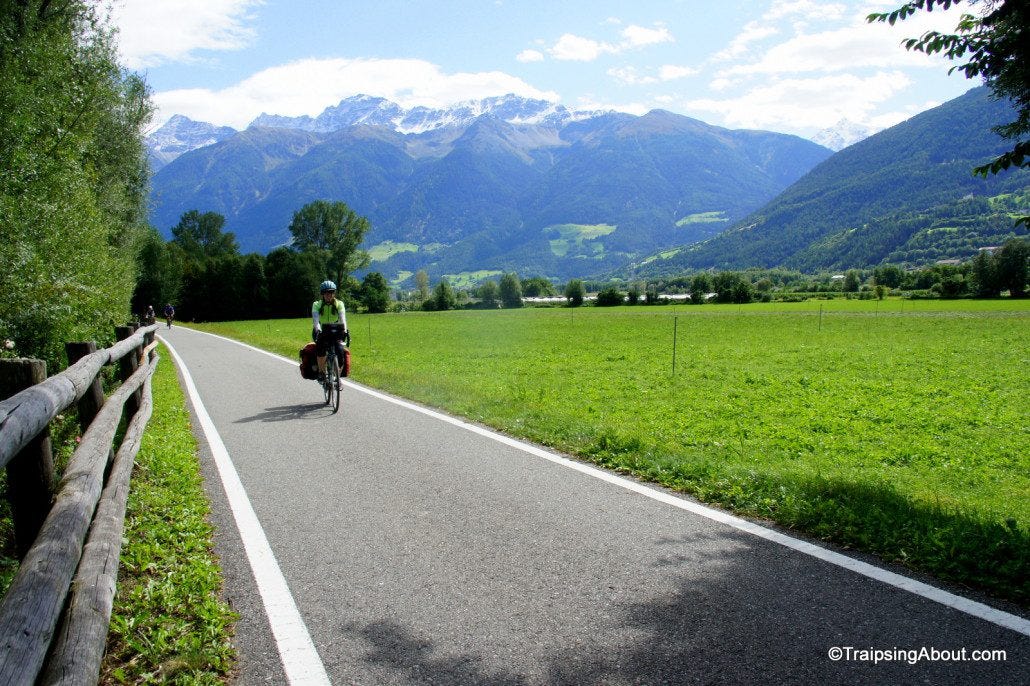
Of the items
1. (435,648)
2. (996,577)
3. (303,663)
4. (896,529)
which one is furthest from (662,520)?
(303,663)

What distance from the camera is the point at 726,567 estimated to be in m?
4.35

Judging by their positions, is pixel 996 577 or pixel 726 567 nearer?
pixel 996 577

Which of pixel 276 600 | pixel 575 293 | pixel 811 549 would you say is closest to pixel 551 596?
pixel 276 600

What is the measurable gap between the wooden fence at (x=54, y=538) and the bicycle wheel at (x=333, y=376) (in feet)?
19.5

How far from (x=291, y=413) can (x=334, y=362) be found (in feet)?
3.77

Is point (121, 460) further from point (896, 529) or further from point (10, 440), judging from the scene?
point (896, 529)

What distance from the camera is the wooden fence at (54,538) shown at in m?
2.10

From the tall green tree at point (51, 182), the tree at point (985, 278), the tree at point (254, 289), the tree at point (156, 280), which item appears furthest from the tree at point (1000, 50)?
the tree at point (985, 278)

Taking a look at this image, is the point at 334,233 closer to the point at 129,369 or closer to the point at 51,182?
the point at 51,182

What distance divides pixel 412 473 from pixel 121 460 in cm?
282

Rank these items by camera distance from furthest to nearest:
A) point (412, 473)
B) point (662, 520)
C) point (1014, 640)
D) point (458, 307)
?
point (458, 307) < point (412, 473) < point (662, 520) < point (1014, 640)

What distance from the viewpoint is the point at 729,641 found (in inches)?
Answer: 133

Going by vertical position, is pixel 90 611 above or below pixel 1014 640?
above

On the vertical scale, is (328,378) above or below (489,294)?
below
